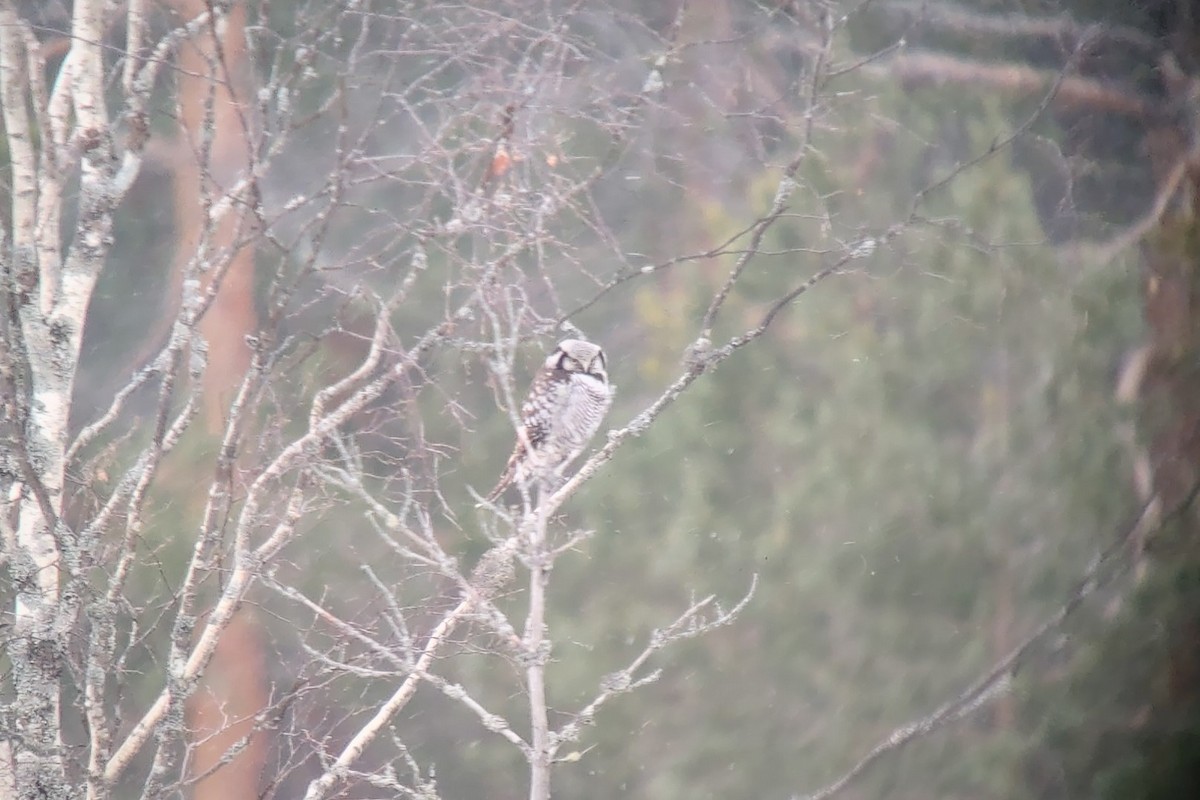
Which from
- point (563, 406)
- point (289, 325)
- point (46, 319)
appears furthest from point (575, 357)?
point (46, 319)

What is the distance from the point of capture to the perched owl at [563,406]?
5.27ft

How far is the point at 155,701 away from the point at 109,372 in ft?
1.55

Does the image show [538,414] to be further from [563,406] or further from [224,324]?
[224,324]

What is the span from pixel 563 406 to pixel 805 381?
467 millimetres

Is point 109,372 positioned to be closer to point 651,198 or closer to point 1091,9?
point 651,198

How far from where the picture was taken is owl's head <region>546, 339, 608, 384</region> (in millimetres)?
1629

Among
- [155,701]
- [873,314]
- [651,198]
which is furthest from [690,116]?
[155,701]

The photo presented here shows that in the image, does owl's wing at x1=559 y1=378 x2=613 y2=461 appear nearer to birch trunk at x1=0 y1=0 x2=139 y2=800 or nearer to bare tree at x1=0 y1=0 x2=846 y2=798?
bare tree at x1=0 y1=0 x2=846 y2=798

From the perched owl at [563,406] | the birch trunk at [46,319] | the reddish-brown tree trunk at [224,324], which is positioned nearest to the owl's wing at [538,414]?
the perched owl at [563,406]

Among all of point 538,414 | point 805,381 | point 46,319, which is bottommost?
point 46,319

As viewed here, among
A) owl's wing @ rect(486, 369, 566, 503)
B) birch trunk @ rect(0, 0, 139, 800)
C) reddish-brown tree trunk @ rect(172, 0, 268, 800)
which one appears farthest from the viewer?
owl's wing @ rect(486, 369, 566, 503)

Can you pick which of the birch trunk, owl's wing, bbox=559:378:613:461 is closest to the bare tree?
the birch trunk

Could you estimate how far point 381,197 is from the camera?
1535 mm

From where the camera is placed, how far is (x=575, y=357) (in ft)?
5.37
